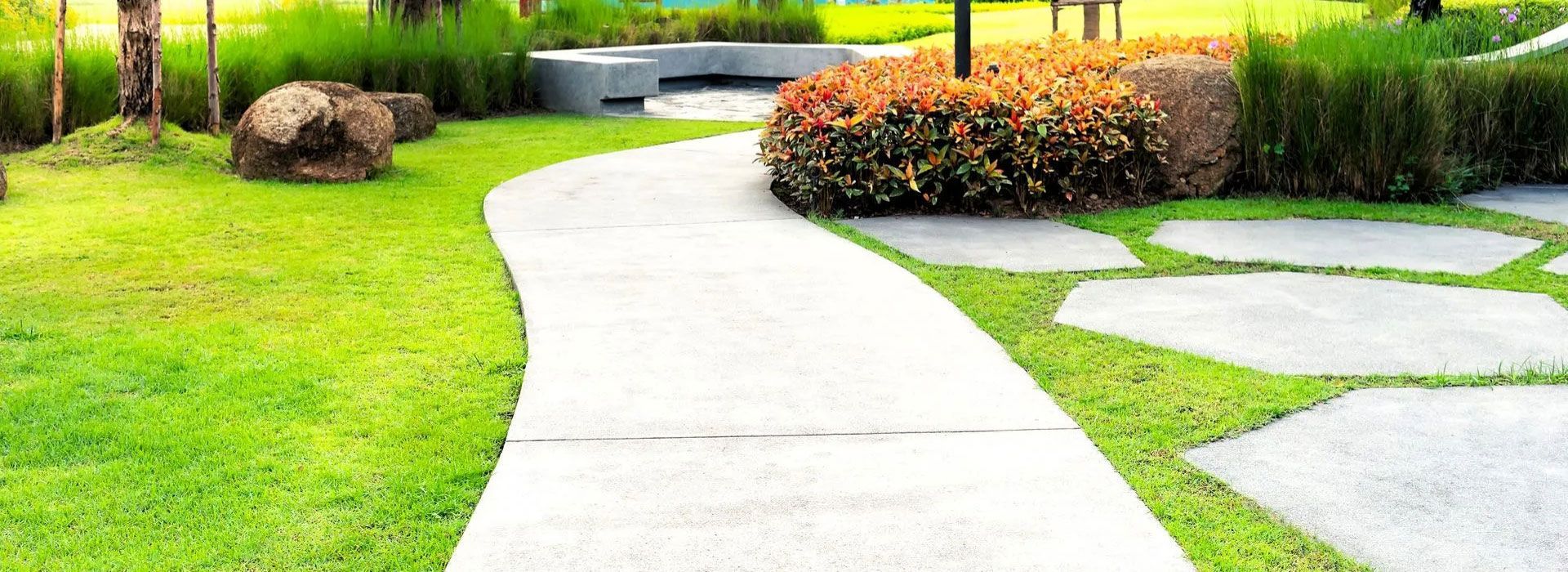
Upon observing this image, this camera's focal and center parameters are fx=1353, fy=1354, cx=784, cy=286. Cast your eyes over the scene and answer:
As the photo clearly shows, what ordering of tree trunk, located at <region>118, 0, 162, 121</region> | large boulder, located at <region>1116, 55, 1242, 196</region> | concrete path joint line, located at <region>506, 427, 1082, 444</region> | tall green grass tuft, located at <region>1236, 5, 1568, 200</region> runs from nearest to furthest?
concrete path joint line, located at <region>506, 427, 1082, 444</region>
tall green grass tuft, located at <region>1236, 5, 1568, 200</region>
large boulder, located at <region>1116, 55, 1242, 196</region>
tree trunk, located at <region>118, 0, 162, 121</region>

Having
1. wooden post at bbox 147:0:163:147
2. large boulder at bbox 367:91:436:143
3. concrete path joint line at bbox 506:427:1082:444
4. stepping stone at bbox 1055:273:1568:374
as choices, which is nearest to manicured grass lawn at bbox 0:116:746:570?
concrete path joint line at bbox 506:427:1082:444

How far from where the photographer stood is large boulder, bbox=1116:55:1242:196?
7027 mm

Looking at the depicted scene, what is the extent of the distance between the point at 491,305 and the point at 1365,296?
10.2 feet

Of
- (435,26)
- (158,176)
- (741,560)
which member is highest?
(435,26)

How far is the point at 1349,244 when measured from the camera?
A: 5824mm

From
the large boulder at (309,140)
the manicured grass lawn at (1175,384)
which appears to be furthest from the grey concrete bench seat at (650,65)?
the manicured grass lawn at (1175,384)

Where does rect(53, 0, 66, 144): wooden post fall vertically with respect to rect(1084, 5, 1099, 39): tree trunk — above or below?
below

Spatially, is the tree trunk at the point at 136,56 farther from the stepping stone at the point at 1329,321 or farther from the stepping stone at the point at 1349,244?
the stepping stone at the point at 1329,321

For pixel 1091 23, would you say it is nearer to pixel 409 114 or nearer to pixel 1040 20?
pixel 1040 20

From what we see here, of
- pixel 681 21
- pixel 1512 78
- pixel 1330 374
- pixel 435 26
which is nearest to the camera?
pixel 1330 374

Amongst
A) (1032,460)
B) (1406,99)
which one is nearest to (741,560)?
(1032,460)

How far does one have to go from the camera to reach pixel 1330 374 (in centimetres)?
385

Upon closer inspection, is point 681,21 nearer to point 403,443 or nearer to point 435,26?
point 435,26

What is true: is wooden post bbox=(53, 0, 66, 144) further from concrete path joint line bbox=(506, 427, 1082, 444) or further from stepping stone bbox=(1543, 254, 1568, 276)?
stepping stone bbox=(1543, 254, 1568, 276)
